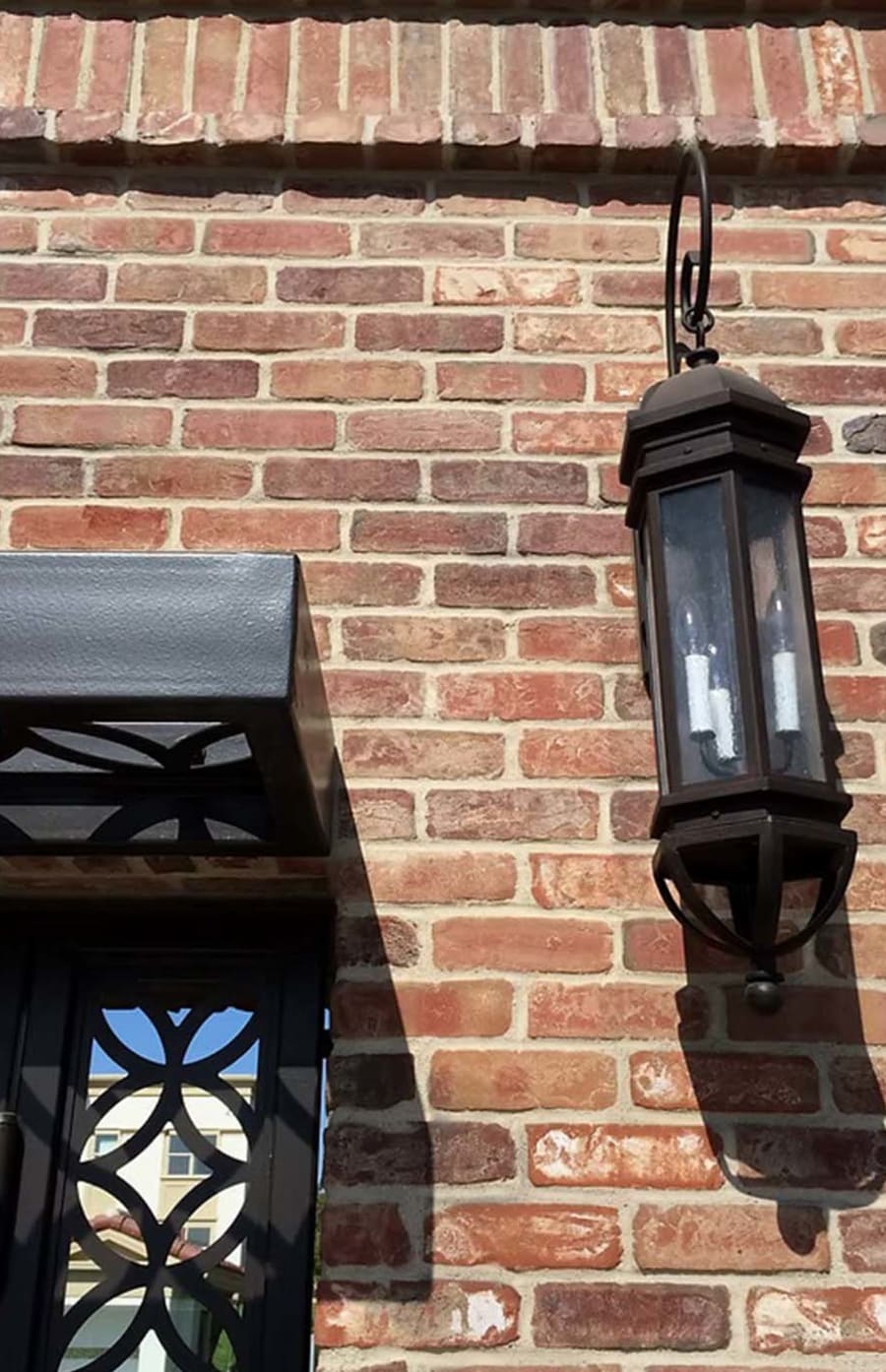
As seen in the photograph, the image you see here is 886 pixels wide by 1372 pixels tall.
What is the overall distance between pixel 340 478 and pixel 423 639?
0.27 m

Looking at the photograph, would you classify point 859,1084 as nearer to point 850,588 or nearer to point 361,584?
A: point 850,588

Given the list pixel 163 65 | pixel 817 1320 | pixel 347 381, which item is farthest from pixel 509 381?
pixel 817 1320

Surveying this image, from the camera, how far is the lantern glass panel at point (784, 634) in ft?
5.57

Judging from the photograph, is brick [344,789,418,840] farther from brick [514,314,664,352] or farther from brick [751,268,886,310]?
brick [751,268,886,310]

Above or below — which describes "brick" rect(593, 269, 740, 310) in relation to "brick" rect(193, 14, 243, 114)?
below

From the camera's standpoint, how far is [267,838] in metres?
1.90

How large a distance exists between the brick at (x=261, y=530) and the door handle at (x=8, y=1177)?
31.6 inches

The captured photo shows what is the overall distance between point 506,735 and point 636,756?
0.17m

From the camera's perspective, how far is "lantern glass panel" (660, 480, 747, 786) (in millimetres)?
1702

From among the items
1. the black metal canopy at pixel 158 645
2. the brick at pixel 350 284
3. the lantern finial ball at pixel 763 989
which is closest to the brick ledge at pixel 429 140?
the brick at pixel 350 284

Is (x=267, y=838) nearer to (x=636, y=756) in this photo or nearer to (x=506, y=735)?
(x=506, y=735)

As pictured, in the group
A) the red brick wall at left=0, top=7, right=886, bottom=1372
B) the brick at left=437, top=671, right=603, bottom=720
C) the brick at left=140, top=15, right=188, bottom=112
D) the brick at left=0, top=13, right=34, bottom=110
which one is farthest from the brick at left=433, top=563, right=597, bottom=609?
the brick at left=0, top=13, right=34, bottom=110

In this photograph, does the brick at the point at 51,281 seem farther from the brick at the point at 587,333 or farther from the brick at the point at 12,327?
the brick at the point at 587,333

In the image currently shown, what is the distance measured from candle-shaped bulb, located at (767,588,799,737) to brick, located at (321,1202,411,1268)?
72cm
